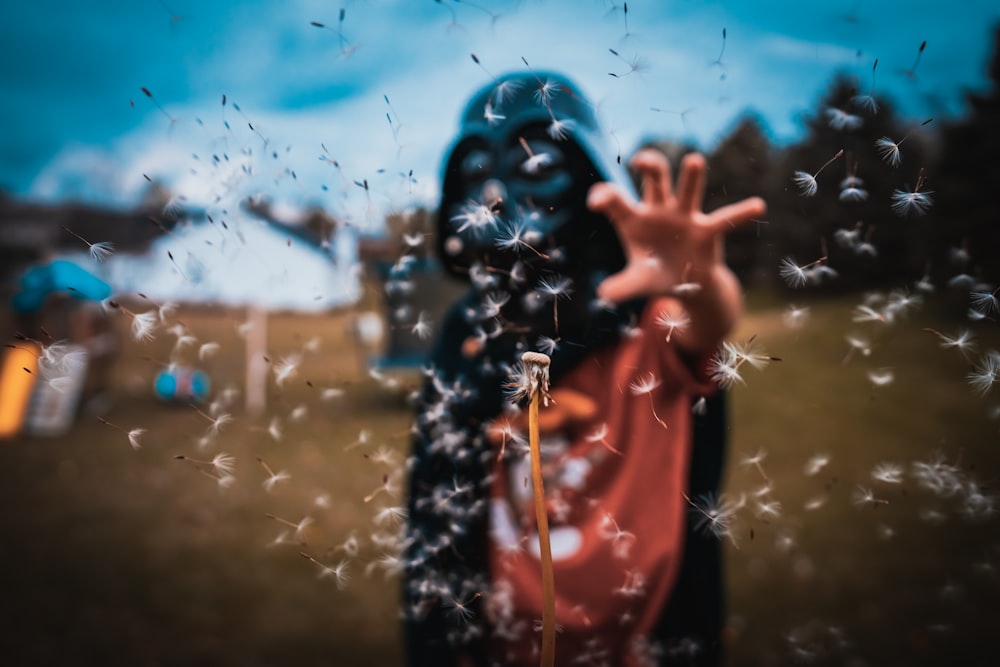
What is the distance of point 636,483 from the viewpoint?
197cm

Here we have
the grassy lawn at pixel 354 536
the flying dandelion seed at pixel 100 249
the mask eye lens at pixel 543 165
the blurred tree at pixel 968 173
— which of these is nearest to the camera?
the flying dandelion seed at pixel 100 249

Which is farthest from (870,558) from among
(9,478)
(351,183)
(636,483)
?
(9,478)

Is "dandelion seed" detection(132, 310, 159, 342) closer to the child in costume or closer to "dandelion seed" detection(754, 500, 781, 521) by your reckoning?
the child in costume

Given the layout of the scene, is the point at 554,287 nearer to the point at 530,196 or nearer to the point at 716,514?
the point at 530,196

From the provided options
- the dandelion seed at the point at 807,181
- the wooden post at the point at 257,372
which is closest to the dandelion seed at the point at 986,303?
the dandelion seed at the point at 807,181

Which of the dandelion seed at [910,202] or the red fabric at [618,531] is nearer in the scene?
the dandelion seed at [910,202]

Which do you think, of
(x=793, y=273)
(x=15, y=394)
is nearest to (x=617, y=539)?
(x=793, y=273)

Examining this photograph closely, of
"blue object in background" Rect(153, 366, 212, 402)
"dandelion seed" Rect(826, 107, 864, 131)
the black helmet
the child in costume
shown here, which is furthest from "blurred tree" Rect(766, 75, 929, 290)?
"blue object in background" Rect(153, 366, 212, 402)

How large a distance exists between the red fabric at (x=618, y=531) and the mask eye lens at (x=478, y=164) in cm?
74

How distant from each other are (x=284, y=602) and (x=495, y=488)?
3223 millimetres

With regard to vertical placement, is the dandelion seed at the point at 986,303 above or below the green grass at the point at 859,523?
above

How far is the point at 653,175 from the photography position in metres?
1.58

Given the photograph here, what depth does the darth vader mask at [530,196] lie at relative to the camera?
5.72 feet

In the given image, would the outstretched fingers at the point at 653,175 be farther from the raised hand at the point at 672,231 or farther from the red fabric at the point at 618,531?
the red fabric at the point at 618,531
